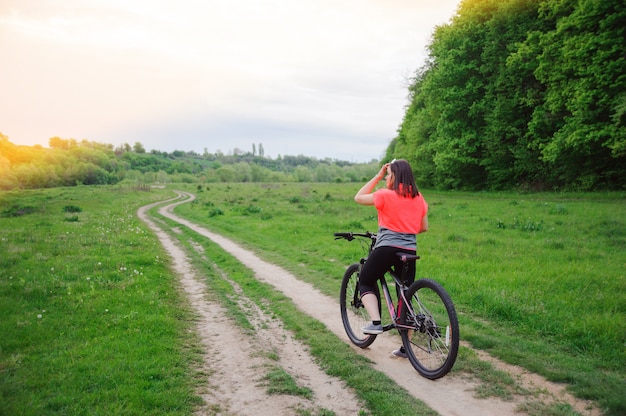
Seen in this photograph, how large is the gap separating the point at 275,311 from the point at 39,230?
55.0 ft

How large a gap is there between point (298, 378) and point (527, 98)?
33.8m

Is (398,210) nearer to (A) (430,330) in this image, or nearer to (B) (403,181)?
(B) (403,181)

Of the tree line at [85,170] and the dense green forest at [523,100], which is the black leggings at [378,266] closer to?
the dense green forest at [523,100]

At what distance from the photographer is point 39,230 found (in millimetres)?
18875

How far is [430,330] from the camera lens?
16.9 feet

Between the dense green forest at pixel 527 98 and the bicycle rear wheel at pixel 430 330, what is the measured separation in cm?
2530

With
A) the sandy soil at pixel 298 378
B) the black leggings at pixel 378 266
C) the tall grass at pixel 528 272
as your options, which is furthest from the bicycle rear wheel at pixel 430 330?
the tall grass at pixel 528 272

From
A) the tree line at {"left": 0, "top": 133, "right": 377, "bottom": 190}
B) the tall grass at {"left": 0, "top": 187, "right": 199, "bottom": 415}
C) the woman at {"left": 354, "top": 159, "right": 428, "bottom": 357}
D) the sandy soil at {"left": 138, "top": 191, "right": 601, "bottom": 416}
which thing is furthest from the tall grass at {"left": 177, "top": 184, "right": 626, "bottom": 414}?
the tree line at {"left": 0, "top": 133, "right": 377, "bottom": 190}

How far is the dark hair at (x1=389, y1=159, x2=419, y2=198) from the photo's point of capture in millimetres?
5293

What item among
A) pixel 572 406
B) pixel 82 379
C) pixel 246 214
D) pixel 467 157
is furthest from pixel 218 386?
pixel 467 157

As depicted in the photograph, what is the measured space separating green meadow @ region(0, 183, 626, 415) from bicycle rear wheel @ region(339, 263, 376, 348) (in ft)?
5.10

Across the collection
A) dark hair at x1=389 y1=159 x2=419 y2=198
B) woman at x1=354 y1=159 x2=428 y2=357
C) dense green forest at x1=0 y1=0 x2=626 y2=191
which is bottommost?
woman at x1=354 y1=159 x2=428 y2=357

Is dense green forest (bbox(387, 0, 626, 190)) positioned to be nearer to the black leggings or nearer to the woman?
the woman

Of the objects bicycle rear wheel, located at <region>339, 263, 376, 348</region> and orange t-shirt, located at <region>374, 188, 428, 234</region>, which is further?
bicycle rear wheel, located at <region>339, 263, 376, 348</region>
